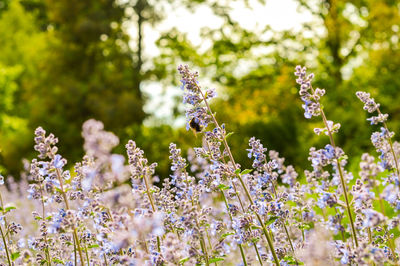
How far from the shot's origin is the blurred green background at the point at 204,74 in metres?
19.8

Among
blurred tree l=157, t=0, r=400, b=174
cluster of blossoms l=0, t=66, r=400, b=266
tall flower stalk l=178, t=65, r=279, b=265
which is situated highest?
blurred tree l=157, t=0, r=400, b=174

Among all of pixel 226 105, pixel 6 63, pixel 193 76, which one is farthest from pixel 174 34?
pixel 193 76

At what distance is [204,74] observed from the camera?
83.5 feet

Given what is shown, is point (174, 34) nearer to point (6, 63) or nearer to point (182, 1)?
point (182, 1)

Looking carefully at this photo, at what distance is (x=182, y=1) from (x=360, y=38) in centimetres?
1034

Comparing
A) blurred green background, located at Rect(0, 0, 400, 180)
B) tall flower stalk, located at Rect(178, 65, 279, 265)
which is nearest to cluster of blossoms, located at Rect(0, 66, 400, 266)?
tall flower stalk, located at Rect(178, 65, 279, 265)

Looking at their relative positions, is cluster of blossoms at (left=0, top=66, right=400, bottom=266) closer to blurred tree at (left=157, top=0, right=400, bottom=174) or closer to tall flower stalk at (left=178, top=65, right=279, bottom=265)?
tall flower stalk at (left=178, top=65, right=279, bottom=265)

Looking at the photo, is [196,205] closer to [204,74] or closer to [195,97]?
[195,97]

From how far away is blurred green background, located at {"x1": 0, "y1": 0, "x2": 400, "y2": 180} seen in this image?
19766 mm

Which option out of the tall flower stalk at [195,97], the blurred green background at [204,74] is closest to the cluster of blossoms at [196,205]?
the tall flower stalk at [195,97]

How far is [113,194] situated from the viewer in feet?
8.41

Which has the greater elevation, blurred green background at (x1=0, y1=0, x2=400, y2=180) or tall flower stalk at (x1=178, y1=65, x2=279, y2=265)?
blurred green background at (x1=0, y1=0, x2=400, y2=180)

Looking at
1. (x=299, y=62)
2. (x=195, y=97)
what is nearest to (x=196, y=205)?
(x=195, y=97)

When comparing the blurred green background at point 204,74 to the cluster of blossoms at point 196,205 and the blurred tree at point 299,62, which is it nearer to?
the blurred tree at point 299,62
